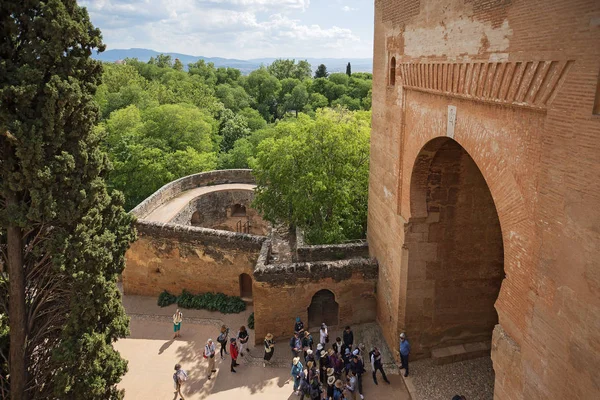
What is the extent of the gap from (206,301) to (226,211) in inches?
383

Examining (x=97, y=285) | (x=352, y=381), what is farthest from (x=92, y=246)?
(x=352, y=381)

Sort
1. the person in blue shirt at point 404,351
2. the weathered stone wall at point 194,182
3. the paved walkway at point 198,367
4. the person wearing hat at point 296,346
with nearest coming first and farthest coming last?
the person in blue shirt at point 404,351, the paved walkway at point 198,367, the person wearing hat at point 296,346, the weathered stone wall at point 194,182

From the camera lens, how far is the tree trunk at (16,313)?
9.16 m

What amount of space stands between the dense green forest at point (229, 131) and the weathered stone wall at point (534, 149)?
809 cm

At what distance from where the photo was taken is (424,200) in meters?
12.6

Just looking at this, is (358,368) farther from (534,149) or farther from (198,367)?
(534,149)

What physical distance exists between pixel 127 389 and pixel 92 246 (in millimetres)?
7212

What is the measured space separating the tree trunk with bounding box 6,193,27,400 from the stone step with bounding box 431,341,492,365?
11.0m

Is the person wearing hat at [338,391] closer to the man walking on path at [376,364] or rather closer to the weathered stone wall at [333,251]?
the man walking on path at [376,364]

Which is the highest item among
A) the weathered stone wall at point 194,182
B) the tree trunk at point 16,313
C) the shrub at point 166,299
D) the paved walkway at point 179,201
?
the tree trunk at point 16,313

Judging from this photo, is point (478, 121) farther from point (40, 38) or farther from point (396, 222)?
point (40, 38)

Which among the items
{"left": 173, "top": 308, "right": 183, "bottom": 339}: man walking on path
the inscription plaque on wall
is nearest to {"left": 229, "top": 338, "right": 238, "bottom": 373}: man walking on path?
{"left": 173, "top": 308, "right": 183, "bottom": 339}: man walking on path

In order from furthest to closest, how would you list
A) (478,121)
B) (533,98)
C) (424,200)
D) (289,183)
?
(289,183), (424,200), (478,121), (533,98)

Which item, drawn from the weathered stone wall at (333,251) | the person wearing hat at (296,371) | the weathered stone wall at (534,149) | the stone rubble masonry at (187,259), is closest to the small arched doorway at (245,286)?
the stone rubble masonry at (187,259)
